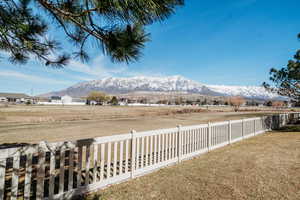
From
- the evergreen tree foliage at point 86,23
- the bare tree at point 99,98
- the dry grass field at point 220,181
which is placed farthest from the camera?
the bare tree at point 99,98

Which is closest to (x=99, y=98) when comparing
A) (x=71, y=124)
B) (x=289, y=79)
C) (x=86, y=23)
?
(x=71, y=124)

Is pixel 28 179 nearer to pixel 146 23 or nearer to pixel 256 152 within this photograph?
pixel 146 23

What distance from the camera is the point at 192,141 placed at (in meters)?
4.87

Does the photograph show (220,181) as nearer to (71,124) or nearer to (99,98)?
(71,124)

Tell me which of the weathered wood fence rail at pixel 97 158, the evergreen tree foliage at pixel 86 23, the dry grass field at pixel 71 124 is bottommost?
the dry grass field at pixel 71 124

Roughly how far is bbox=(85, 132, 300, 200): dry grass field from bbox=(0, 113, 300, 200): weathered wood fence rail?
0.95ft

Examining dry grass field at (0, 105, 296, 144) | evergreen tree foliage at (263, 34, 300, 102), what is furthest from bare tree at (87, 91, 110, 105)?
evergreen tree foliage at (263, 34, 300, 102)

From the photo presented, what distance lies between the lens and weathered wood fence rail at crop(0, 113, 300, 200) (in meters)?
2.24

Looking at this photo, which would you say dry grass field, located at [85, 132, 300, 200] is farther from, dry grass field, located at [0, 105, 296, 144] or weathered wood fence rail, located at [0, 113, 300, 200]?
dry grass field, located at [0, 105, 296, 144]

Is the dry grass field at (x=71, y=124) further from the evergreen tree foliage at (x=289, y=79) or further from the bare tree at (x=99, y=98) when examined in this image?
the bare tree at (x=99, y=98)

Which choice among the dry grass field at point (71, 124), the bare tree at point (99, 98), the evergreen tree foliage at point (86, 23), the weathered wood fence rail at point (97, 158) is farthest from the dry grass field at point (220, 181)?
the bare tree at point (99, 98)

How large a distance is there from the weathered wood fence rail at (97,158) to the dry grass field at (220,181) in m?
0.29

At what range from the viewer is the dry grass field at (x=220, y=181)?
2773 mm

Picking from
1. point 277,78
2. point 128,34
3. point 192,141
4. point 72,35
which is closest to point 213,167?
point 192,141
